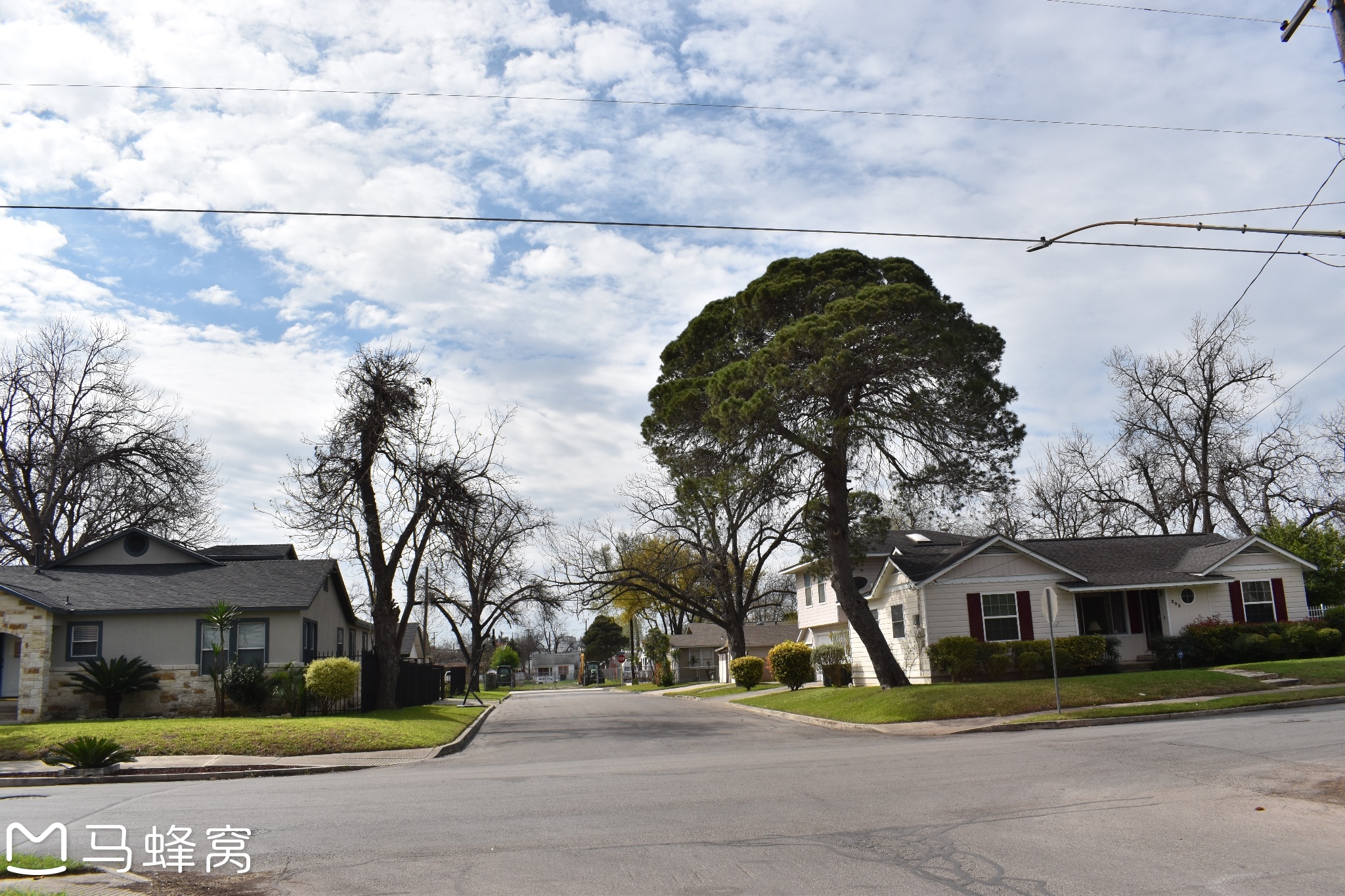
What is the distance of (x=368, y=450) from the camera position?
1202 inches

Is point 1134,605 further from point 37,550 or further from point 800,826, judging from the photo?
point 37,550

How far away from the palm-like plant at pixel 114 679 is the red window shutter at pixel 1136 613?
100.0 ft

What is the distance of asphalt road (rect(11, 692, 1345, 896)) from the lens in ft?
23.4

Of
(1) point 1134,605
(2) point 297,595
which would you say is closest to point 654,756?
(2) point 297,595

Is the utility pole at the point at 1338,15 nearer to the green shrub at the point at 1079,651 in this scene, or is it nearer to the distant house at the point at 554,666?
the green shrub at the point at 1079,651

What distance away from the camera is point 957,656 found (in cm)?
2842

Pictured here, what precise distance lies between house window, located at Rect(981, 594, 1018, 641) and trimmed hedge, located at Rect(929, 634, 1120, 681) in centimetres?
61

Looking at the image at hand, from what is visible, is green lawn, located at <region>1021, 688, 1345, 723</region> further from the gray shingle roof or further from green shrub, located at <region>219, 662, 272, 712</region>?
the gray shingle roof

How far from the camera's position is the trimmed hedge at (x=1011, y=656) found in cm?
2841

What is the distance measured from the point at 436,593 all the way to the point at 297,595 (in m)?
26.4

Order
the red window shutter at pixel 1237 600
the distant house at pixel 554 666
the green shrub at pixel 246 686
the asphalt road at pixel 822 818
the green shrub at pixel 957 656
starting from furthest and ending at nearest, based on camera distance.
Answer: the distant house at pixel 554 666 < the red window shutter at pixel 1237 600 < the green shrub at pixel 957 656 < the green shrub at pixel 246 686 < the asphalt road at pixel 822 818

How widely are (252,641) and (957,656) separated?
2127 cm

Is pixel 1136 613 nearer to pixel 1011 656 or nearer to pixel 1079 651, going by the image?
pixel 1079 651

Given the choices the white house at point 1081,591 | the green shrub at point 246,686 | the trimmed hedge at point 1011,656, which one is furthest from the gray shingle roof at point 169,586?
the trimmed hedge at point 1011,656
